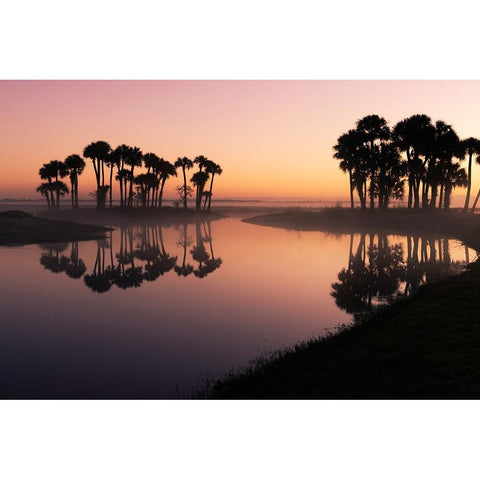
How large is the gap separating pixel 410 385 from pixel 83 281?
19.0 metres

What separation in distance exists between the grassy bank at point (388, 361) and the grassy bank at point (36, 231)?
126 ft

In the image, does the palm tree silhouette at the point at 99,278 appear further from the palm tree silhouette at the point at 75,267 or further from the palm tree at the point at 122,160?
the palm tree at the point at 122,160

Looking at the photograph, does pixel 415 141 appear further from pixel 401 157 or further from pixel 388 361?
pixel 388 361

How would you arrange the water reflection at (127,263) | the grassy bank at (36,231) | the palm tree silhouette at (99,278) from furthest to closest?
1. the grassy bank at (36,231)
2. the water reflection at (127,263)
3. the palm tree silhouette at (99,278)

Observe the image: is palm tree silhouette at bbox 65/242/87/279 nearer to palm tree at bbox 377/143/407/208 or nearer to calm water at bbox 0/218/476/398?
calm water at bbox 0/218/476/398

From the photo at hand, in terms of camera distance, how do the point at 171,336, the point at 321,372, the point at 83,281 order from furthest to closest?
1. the point at 83,281
2. the point at 171,336
3. the point at 321,372

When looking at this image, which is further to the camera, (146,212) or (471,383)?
(146,212)

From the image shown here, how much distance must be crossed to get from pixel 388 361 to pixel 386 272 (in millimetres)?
15802

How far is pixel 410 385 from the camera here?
8.20 metres

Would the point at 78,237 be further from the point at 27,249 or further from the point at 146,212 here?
the point at 146,212

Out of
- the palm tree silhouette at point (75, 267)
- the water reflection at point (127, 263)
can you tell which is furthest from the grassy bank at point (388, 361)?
the palm tree silhouette at point (75, 267)

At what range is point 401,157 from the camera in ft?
233

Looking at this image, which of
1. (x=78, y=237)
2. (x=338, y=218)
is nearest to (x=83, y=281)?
(x=78, y=237)

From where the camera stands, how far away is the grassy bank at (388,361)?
819 cm
